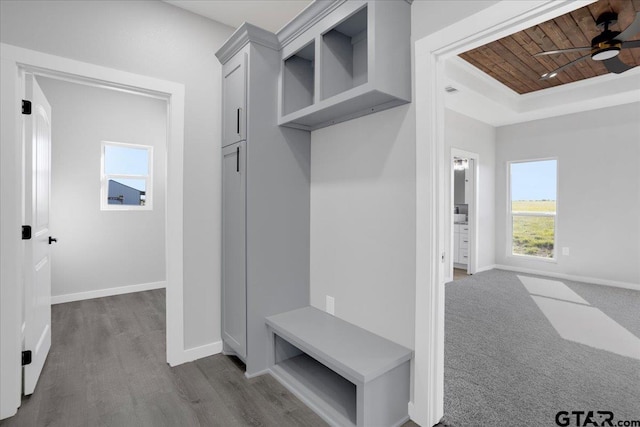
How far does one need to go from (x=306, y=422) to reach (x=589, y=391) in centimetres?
188

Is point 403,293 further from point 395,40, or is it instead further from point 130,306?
point 130,306

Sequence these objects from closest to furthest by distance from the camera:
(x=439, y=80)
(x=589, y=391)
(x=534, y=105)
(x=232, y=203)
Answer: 1. (x=439, y=80)
2. (x=589, y=391)
3. (x=232, y=203)
4. (x=534, y=105)

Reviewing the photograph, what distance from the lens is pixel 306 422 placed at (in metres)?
1.77

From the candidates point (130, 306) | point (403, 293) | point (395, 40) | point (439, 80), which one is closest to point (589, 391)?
point (403, 293)

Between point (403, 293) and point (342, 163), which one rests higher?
point (342, 163)

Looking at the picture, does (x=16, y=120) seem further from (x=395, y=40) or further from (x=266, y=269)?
(x=395, y=40)

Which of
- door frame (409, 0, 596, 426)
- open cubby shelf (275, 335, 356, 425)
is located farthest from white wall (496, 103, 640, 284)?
open cubby shelf (275, 335, 356, 425)

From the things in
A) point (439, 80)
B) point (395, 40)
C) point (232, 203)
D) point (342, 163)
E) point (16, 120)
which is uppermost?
point (395, 40)

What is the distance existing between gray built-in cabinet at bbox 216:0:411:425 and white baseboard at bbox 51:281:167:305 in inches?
102

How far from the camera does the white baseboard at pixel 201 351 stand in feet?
8.08

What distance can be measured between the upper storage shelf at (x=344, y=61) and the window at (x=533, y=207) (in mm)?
4992

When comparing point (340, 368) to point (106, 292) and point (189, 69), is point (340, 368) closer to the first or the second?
point (189, 69)

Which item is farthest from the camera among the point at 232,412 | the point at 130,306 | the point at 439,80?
the point at 130,306

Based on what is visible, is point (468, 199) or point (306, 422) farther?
point (468, 199)
